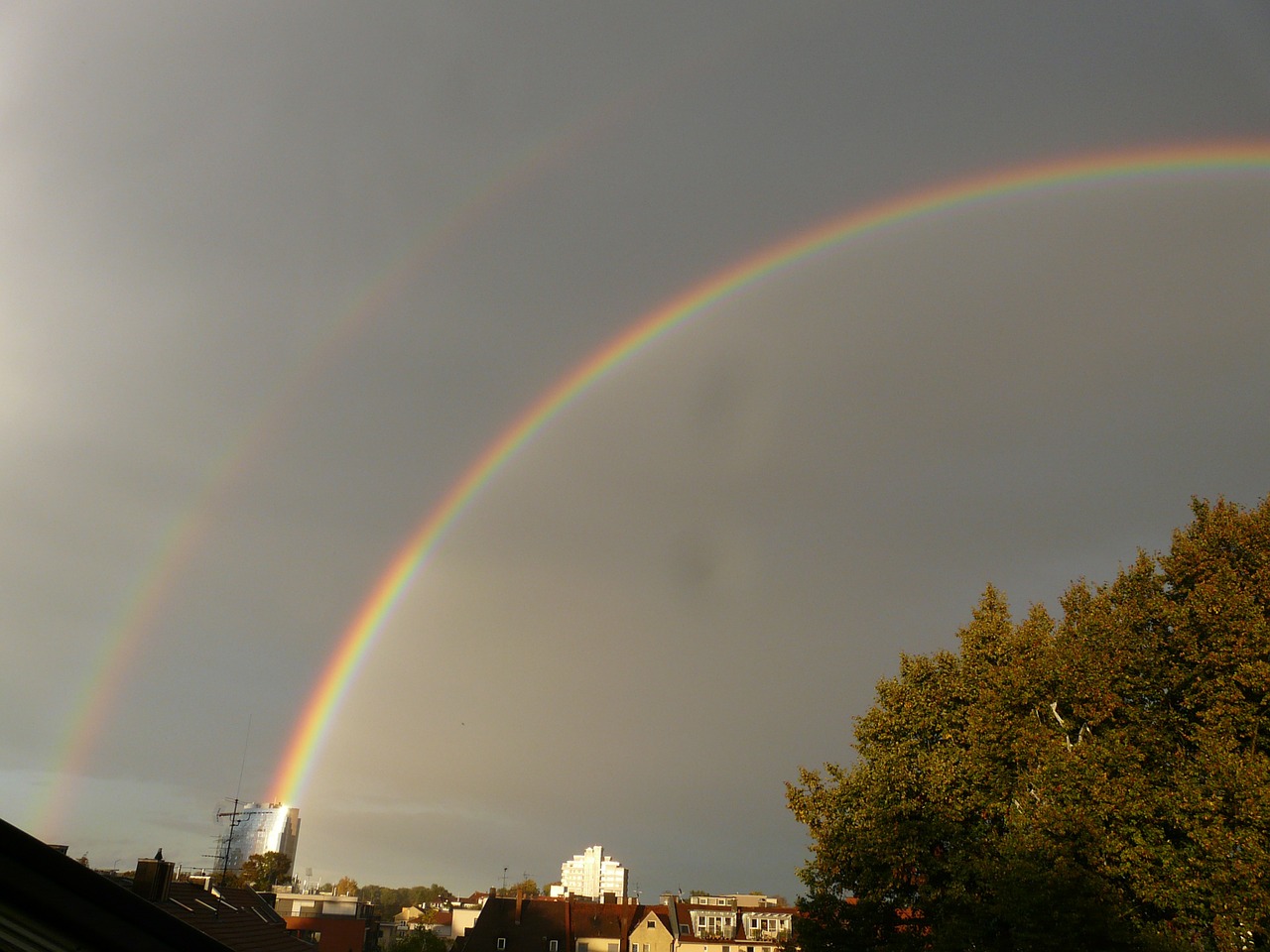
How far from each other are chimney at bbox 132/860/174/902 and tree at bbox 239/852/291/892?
Result: 98774 millimetres

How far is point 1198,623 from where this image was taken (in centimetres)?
2691

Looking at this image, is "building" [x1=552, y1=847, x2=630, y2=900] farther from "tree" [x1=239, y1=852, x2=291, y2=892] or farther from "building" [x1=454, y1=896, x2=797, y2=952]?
"building" [x1=454, y1=896, x2=797, y2=952]

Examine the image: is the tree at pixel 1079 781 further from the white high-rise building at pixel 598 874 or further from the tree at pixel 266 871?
the white high-rise building at pixel 598 874

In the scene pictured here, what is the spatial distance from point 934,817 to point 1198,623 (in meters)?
10.4

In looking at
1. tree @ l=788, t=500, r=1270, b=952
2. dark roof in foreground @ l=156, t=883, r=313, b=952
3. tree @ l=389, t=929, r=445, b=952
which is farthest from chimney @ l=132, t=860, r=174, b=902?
tree @ l=389, t=929, r=445, b=952

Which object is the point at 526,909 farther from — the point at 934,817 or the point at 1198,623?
the point at 1198,623

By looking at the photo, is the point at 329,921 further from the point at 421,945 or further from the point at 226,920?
the point at 226,920

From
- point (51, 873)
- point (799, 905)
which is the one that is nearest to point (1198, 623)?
point (799, 905)

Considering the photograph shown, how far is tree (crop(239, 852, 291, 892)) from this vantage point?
118588 mm

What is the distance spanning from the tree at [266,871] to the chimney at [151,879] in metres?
98.8

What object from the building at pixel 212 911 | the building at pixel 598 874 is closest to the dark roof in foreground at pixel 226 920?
the building at pixel 212 911

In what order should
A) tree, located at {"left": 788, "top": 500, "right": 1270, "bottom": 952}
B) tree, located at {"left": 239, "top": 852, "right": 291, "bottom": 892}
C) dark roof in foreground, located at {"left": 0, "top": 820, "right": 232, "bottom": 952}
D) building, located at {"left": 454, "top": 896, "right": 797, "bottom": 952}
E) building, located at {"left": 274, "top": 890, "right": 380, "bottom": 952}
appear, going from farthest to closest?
tree, located at {"left": 239, "top": 852, "right": 291, "bottom": 892}
building, located at {"left": 454, "top": 896, "right": 797, "bottom": 952}
building, located at {"left": 274, "top": 890, "right": 380, "bottom": 952}
tree, located at {"left": 788, "top": 500, "right": 1270, "bottom": 952}
dark roof in foreground, located at {"left": 0, "top": 820, "right": 232, "bottom": 952}

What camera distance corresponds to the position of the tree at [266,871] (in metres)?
119

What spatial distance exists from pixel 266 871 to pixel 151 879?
115m
